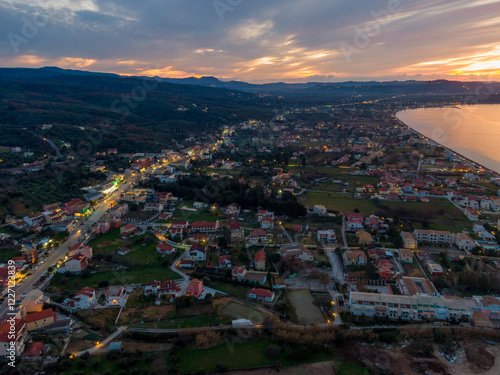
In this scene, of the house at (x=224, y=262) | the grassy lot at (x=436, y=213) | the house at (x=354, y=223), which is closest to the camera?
the house at (x=224, y=262)

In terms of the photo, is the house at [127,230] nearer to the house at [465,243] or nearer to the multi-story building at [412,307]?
the multi-story building at [412,307]

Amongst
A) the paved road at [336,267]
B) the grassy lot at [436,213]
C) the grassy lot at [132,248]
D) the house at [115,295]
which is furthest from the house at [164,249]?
the grassy lot at [436,213]

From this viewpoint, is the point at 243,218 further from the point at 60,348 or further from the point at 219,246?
the point at 60,348

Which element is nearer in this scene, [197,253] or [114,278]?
[114,278]

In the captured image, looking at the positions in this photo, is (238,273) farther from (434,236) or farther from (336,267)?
(434,236)

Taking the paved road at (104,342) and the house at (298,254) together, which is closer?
the paved road at (104,342)

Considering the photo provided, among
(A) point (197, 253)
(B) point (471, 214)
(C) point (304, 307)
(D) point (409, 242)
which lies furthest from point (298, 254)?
(B) point (471, 214)
